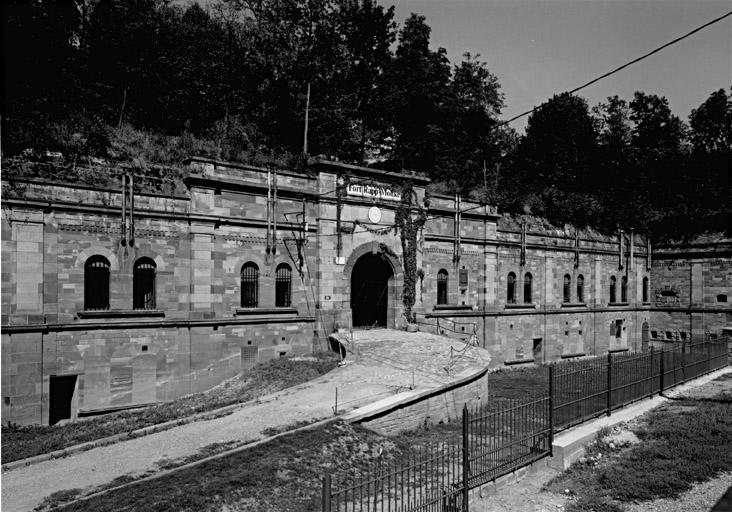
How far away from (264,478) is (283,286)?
11.2 metres

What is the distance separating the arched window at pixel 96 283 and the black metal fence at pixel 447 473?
10.4 meters

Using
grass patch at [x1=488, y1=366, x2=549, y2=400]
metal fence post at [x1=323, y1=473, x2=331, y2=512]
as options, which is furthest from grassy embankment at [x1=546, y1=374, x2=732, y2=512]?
grass patch at [x1=488, y1=366, x2=549, y2=400]

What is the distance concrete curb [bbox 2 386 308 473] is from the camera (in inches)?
424

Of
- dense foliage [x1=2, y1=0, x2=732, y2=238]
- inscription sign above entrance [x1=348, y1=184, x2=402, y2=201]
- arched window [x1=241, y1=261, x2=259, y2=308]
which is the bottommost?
arched window [x1=241, y1=261, x2=259, y2=308]

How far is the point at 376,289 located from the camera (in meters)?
24.9

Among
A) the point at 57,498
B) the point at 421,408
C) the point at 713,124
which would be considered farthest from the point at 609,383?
the point at 713,124

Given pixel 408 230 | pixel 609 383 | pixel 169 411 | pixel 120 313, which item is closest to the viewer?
pixel 609 383

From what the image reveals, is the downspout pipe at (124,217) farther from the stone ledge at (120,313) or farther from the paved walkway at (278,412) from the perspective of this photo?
the paved walkway at (278,412)

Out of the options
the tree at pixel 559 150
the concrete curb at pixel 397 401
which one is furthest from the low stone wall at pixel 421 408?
the tree at pixel 559 150

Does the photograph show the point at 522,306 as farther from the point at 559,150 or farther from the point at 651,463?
the point at 559,150

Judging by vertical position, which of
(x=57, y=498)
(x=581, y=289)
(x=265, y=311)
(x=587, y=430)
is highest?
(x=581, y=289)

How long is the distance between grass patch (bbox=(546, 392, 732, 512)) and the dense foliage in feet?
56.5

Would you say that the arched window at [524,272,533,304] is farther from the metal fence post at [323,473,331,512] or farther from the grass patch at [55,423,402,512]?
the metal fence post at [323,473,331,512]

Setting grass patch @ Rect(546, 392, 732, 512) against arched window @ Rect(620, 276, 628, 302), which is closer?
grass patch @ Rect(546, 392, 732, 512)
